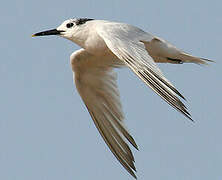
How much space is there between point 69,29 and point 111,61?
1037mm

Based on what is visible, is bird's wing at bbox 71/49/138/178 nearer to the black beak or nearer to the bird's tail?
the black beak

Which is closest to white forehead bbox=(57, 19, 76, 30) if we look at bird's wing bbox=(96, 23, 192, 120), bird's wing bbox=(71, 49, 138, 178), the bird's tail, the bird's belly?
bird's wing bbox=(71, 49, 138, 178)

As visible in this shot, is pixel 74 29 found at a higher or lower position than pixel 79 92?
higher

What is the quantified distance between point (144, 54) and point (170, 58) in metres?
1.76

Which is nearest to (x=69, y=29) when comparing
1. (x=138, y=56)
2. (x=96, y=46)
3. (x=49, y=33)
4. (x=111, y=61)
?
(x=49, y=33)

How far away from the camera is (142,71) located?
7.64 metres

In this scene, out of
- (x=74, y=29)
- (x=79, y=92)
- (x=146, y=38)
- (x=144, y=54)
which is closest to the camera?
(x=144, y=54)

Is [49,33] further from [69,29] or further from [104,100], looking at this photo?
[104,100]

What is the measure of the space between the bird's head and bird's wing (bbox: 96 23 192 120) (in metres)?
0.89

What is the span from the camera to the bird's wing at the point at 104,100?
1061 centimetres

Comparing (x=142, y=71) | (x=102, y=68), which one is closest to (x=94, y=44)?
(x=102, y=68)

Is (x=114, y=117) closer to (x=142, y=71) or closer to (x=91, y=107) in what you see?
(x=91, y=107)

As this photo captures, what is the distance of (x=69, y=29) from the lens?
1022cm

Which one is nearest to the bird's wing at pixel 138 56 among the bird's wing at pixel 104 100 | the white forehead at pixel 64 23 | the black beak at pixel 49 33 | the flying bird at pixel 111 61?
the flying bird at pixel 111 61
